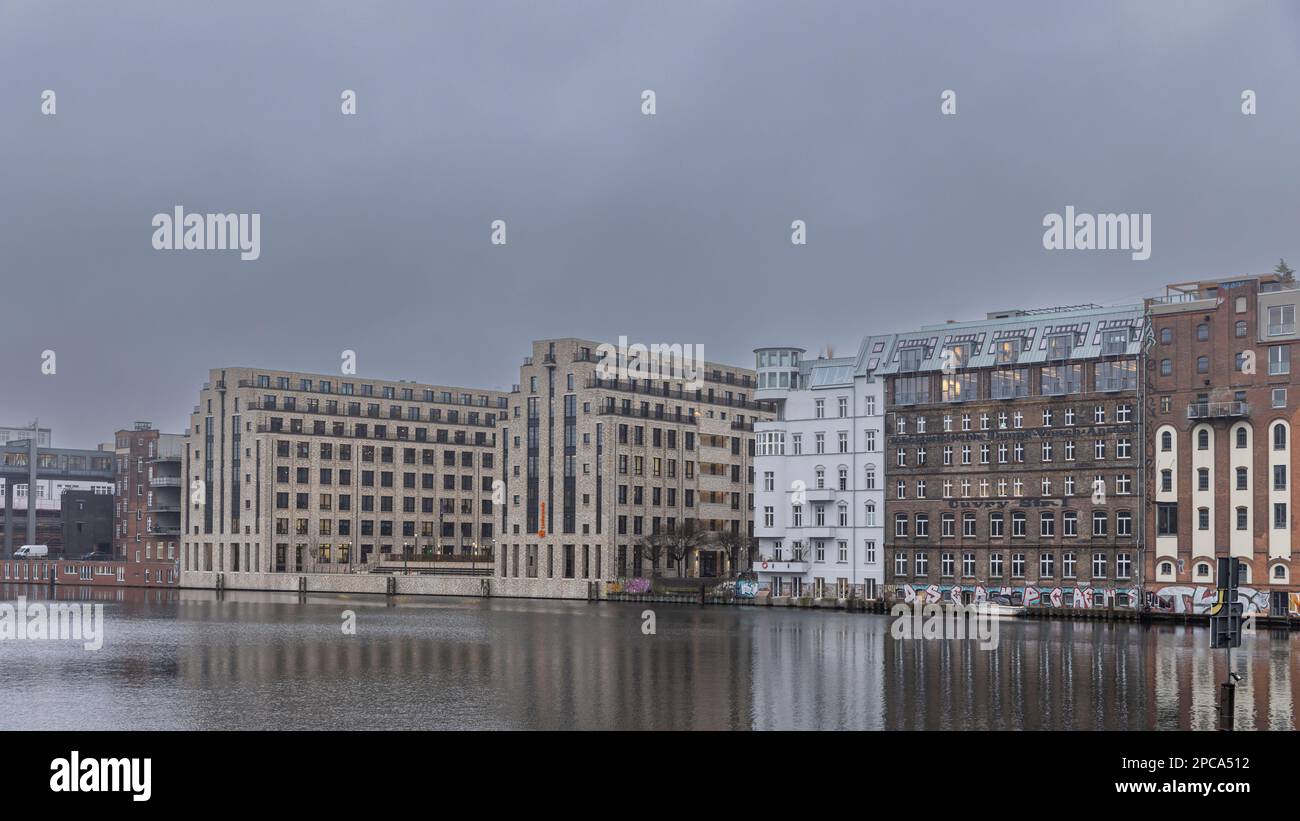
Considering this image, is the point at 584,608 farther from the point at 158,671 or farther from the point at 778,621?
the point at 158,671

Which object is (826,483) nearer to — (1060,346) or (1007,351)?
(1007,351)

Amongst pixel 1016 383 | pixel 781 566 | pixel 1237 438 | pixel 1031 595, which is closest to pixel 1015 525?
pixel 1031 595

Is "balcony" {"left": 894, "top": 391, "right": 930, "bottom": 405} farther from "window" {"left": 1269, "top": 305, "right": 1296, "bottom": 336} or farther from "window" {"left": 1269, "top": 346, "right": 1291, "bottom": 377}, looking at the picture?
"window" {"left": 1269, "top": 305, "right": 1296, "bottom": 336}

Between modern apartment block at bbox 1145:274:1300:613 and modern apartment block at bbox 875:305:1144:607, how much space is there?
2.32 metres

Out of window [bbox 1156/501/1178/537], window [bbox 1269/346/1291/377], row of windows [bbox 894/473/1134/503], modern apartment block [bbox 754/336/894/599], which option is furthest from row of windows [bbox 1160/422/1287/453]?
modern apartment block [bbox 754/336/894/599]

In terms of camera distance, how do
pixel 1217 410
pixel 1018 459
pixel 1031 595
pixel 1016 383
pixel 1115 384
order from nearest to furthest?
pixel 1217 410 → pixel 1115 384 → pixel 1031 595 → pixel 1018 459 → pixel 1016 383

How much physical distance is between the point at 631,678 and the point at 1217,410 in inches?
2463

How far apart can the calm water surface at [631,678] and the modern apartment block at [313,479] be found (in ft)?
263

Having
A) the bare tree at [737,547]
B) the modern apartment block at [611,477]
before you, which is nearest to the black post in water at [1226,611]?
the modern apartment block at [611,477]

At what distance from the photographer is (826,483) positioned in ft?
445

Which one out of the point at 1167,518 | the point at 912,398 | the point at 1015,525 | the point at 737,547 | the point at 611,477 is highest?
the point at 912,398

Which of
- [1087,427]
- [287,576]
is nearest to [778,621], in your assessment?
[1087,427]
